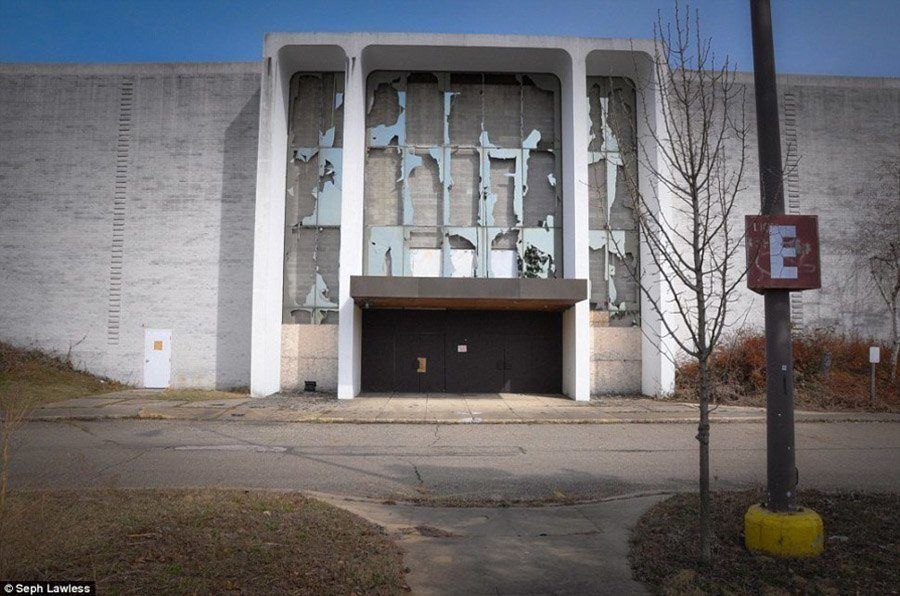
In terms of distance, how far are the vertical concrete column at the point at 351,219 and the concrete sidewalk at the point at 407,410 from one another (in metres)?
1.11

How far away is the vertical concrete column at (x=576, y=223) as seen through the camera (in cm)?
1916

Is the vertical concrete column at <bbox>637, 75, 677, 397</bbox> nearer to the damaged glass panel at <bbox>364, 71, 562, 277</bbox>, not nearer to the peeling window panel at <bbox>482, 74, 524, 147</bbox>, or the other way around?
the damaged glass panel at <bbox>364, 71, 562, 277</bbox>

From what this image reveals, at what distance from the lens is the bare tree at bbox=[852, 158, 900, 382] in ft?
71.2

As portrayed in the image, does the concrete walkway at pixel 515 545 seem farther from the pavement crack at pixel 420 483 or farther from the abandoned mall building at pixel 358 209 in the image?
the abandoned mall building at pixel 358 209

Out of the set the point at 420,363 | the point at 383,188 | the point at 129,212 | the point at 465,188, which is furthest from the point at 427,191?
the point at 129,212

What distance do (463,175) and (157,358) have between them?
41.7 ft

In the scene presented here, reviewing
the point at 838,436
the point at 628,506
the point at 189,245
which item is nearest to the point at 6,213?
the point at 189,245

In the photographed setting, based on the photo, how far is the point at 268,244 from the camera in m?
19.5

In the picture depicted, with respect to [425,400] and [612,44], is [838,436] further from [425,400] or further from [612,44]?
[612,44]

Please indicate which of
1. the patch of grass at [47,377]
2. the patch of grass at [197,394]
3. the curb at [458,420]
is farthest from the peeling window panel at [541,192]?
the patch of grass at [47,377]

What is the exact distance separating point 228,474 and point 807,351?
749 inches

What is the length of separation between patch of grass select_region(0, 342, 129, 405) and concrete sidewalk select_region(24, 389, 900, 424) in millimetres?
1357

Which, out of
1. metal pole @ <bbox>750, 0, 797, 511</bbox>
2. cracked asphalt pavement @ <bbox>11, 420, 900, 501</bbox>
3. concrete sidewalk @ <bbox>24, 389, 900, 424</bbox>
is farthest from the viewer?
concrete sidewalk @ <bbox>24, 389, 900, 424</bbox>

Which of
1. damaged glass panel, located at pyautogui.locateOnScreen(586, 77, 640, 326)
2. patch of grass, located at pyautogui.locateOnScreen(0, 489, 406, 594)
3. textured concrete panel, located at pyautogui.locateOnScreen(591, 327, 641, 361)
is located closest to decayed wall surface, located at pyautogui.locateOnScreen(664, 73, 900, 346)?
damaged glass panel, located at pyautogui.locateOnScreen(586, 77, 640, 326)
